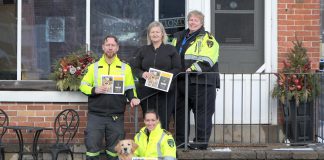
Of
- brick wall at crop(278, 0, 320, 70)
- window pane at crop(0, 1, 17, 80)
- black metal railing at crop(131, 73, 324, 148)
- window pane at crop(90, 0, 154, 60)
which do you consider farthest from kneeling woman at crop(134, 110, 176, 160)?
window pane at crop(0, 1, 17, 80)

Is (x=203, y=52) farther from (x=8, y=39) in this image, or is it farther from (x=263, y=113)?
(x=8, y=39)

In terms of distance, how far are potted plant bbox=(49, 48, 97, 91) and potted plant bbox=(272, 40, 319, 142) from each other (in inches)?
107

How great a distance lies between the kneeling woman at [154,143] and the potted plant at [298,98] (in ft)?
7.36

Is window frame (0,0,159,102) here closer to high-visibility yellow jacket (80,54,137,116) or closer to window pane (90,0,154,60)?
window pane (90,0,154,60)

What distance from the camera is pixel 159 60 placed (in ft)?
29.0

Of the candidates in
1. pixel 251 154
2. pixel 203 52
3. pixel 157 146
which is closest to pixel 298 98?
pixel 251 154

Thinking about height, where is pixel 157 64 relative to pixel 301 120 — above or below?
above

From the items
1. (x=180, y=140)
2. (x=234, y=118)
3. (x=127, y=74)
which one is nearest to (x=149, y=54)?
(x=127, y=74)

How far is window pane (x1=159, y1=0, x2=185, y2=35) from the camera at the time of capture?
1027 cm

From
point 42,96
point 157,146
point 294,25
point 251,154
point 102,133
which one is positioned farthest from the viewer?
point 294,25

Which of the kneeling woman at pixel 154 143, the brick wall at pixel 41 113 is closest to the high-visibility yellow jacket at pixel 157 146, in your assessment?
the kneeling woman at pixel 154 143

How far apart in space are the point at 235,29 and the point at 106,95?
2639mm

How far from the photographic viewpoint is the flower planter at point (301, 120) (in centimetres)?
959

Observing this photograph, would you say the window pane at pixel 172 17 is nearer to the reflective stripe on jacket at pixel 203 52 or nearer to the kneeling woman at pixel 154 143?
the reflective stripe on jacket at pixel 203 52
